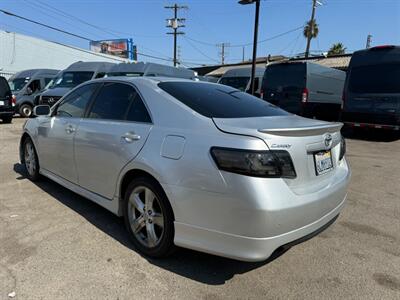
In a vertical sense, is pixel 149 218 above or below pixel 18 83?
below

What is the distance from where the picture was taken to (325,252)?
11.1 feet

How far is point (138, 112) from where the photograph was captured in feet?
11.1

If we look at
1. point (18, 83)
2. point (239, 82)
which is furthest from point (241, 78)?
point (18, 83)

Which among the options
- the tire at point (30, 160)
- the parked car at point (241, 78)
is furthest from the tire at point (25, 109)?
the tire at point (30, 160)

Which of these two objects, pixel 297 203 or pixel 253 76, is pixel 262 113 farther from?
pixel 253 76

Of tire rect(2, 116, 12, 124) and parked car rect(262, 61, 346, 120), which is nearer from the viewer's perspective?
parked car rect(262, 61, 346, 120)

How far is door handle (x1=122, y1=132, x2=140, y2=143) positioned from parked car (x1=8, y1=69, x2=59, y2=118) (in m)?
16.4

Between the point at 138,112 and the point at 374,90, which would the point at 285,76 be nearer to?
the point at 374,90

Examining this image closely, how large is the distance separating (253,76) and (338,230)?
40.6ft

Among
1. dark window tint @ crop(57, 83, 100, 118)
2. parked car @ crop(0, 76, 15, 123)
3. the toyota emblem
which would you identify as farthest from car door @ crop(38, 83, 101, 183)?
parked car @ crop(0, 76, 15, 123)

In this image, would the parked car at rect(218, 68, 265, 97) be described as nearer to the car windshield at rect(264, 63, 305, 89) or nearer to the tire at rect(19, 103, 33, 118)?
the car windshield at rect(264, 63, 305, 89)

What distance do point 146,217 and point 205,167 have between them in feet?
3.00

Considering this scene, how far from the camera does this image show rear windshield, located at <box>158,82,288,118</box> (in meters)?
3.10

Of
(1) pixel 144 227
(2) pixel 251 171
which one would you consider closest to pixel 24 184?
Result: (1) pixel 144 227
